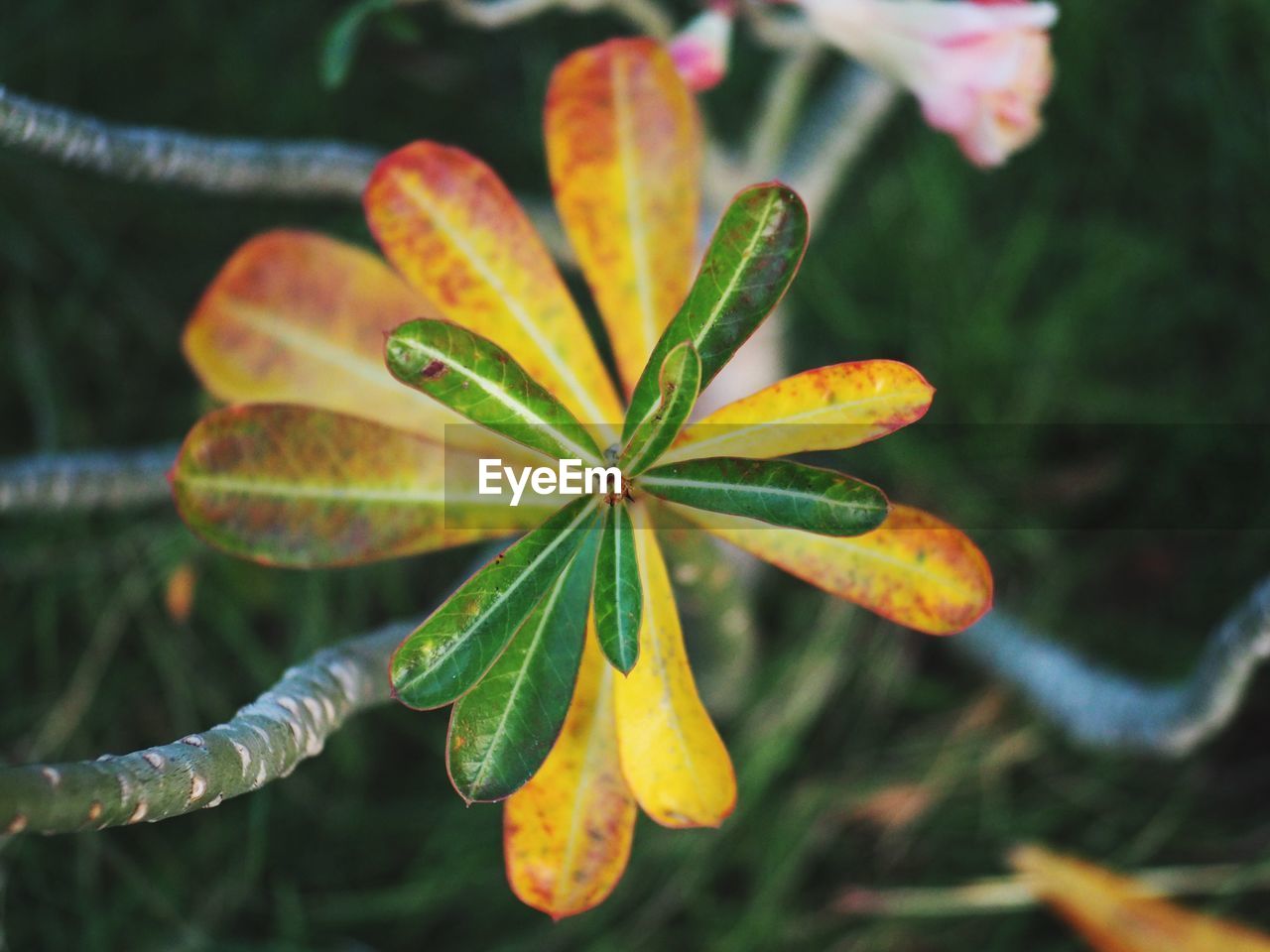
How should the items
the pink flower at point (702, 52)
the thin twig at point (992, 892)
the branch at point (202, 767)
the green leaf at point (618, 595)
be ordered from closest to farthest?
1. the branch at point (202, 767)
2. the green leaf at point (618, 595)
3. the pink flower at point (702, 52)
4. the thin twig at point (992, 892)

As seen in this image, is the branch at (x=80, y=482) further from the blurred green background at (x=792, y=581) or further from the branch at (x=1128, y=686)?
the branch at (x=1128, y=686)

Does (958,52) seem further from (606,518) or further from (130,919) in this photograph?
(130,919)

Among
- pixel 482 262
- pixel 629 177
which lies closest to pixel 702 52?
pixel 629 177

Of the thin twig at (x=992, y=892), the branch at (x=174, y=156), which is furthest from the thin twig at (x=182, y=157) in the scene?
the thin twig at (x=992, y=892)

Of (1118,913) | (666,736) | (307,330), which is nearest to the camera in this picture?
(666,736)

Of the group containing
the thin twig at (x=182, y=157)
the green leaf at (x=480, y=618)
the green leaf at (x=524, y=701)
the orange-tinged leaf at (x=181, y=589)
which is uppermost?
the thin twig at (x=182, y=157)

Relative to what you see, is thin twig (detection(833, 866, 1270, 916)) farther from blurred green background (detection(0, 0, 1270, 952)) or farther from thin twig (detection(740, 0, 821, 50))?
thin twig (detection(740, 0, 821, 50))

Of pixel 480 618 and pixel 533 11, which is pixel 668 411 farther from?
pixel 533 11
